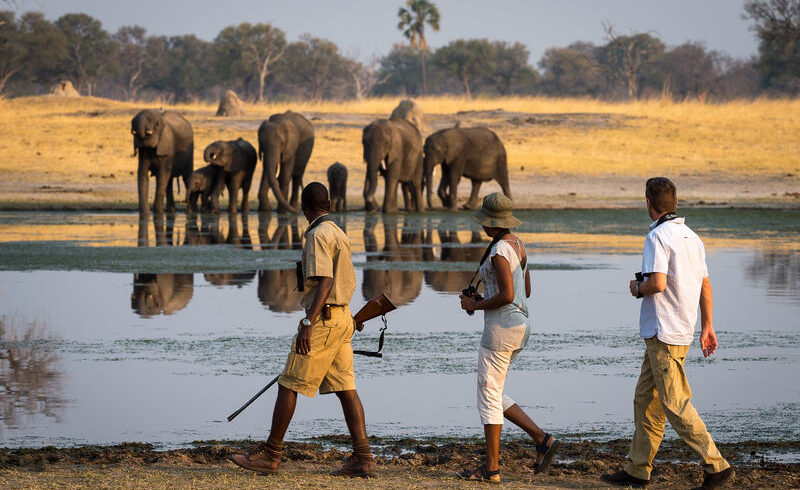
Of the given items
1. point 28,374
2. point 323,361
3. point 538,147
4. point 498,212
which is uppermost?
point 498,212

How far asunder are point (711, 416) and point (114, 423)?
11.3 ft

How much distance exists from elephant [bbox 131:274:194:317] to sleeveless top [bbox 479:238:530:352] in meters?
6.02

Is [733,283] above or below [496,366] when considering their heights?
below

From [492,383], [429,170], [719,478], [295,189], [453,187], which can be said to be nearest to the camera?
[719,478]

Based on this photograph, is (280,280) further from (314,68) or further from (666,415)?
(314,68)

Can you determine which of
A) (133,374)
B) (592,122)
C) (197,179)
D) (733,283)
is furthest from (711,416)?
(592,122)

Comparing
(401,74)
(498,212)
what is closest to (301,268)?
(498,212)

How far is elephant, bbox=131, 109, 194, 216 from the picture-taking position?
2516 cm

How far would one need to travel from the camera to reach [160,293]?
45.0ft

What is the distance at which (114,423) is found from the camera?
24.8 ft

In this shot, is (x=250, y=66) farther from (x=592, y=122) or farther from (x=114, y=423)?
(x=114, y=423)

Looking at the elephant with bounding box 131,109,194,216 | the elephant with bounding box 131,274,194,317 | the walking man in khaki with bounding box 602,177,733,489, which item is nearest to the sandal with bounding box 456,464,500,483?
the walking man in khaki with bounding box 602,177,733,489

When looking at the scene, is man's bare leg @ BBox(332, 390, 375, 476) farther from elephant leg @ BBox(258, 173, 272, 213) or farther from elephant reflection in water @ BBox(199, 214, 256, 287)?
elephant leg @ BBox(258, 173, 272, 213)

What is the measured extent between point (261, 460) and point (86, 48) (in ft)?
283
